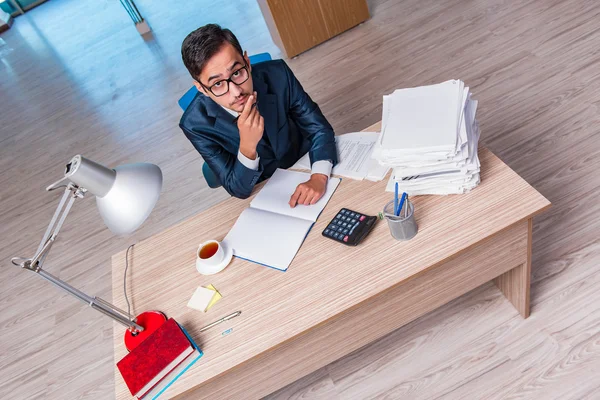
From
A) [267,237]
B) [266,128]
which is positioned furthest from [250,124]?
[267,237]

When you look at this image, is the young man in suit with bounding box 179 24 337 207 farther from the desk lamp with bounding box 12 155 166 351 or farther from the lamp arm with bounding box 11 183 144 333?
the lamp arm with bounding box 11 183 144 333

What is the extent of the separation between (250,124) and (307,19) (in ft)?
8.16

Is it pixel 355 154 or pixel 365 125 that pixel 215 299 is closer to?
pixel 355 154

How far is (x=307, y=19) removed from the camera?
12.4 feet

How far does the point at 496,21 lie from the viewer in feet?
11.1

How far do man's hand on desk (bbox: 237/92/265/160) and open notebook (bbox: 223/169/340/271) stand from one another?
0.59 ft

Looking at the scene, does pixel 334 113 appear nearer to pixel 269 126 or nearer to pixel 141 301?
pixel 269 126

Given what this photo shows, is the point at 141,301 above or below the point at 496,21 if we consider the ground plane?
above

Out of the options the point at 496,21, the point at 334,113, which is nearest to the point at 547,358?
the point at 334,113

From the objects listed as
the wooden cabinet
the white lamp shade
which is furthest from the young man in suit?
the wooden cabinet

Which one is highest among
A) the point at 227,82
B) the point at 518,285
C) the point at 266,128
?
the point at 227,82

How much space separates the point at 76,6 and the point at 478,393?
817 centimetres

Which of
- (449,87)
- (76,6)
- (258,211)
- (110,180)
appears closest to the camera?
(110,180)

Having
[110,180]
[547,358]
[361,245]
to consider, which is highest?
[110,180]
